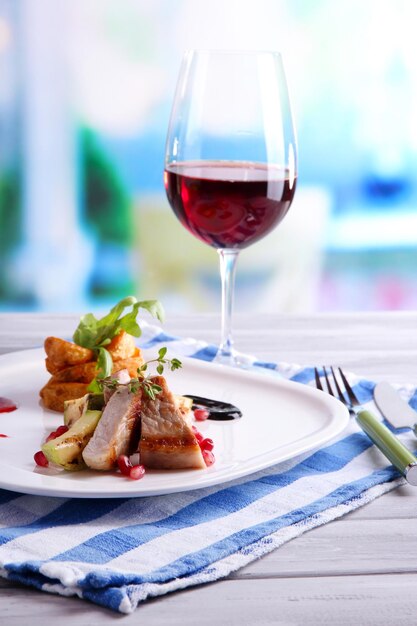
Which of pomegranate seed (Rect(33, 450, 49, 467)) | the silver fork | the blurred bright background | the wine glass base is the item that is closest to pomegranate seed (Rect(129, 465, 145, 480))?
pomegranate seed (Rect(33, 450, 49, 467))

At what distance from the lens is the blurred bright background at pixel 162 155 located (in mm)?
5238

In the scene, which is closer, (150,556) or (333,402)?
(150,556)

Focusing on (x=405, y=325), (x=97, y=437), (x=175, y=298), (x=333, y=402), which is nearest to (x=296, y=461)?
(x=333, y=402)

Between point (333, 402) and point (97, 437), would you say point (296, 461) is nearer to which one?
point (333, 402)

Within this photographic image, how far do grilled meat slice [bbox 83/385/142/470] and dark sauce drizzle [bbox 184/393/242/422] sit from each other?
21 centimetres

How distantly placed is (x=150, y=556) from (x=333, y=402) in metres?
0.51

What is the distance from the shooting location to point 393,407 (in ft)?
4.65

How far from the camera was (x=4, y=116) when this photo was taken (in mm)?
5223

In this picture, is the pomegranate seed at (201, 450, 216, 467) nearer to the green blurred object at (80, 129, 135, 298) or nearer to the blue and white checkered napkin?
the blue and white checkered napkin

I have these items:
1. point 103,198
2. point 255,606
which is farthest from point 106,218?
point 255,606

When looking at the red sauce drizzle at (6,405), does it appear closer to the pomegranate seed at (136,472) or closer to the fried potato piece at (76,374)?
the fried potato piece at (76,374)

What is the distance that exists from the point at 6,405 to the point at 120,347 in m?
0.20

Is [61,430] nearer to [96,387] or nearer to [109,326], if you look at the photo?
[96,387]

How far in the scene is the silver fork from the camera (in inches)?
45.2
